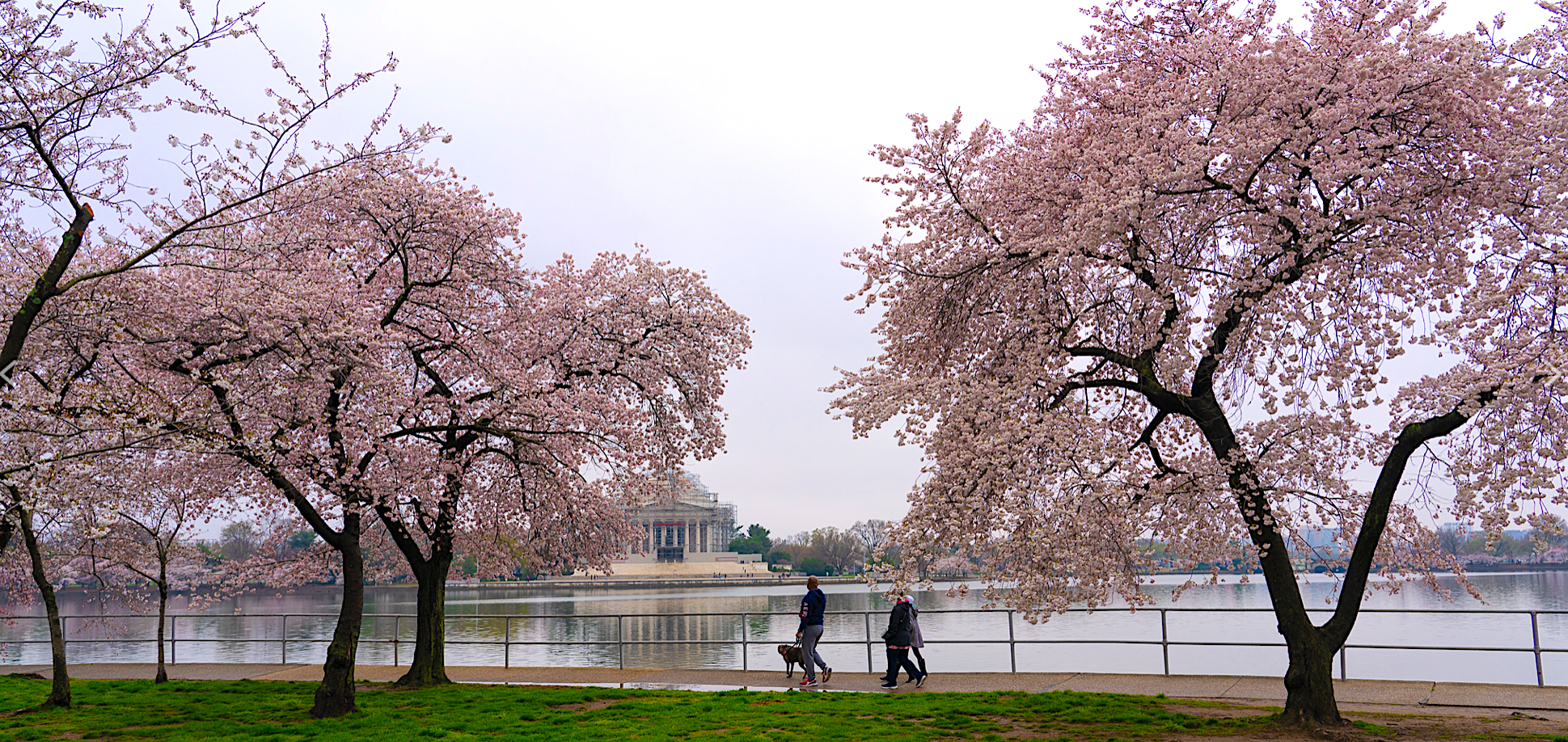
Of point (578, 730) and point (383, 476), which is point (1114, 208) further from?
point (383, 476)

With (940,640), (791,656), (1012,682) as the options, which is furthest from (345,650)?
(940,640)

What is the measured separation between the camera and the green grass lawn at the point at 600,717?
31.4 feet

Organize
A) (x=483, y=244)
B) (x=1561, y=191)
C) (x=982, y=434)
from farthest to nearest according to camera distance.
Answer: (x=483, y=244) → (x=982, y=434) → (x=1561, y=191)

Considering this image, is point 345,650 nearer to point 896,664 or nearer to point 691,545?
point 896,664

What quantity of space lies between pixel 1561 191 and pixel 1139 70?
454 centimetres

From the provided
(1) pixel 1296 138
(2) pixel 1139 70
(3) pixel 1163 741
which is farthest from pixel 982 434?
(2) pixel 1139 70

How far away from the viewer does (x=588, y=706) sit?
39.5ft

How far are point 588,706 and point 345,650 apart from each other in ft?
9.40

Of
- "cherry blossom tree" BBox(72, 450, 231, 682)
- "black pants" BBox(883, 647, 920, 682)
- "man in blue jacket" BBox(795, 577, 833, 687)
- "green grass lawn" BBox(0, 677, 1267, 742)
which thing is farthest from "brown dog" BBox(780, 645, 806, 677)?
"cherry blossom tree" BBox(72, 450, 231, 682)

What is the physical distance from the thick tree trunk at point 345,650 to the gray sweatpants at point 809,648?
5.73m

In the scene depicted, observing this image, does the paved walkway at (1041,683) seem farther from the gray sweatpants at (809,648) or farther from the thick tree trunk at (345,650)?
the thick tree trunk at (345,650)

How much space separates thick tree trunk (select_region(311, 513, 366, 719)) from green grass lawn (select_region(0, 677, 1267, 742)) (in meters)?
0.28

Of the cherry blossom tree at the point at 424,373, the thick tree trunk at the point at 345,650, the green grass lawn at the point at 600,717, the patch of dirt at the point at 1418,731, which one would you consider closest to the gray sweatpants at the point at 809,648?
the green grass lawn at the point at 600,717

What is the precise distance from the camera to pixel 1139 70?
1133 cm
